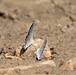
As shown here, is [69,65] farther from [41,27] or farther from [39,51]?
[41,27]

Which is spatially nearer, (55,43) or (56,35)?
(55,43)

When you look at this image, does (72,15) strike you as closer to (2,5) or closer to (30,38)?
(2,5)

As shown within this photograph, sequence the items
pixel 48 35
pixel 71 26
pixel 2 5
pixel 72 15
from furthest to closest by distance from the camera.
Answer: pixel 2 5
pixel 72 15
pixel 71 26
pixel 48 35

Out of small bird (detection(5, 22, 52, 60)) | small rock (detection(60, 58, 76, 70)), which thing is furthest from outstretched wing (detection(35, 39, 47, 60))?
small rock (detection(60, 58, 76, 70))

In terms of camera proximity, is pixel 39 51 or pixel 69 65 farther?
pixel 39 51

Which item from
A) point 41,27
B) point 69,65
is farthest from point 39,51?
point 41,27

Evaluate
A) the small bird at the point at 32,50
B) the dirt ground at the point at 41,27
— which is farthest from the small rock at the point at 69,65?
the small bird at the point at 32,50

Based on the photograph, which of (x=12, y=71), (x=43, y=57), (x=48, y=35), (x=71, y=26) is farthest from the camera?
(x=71, y=26)

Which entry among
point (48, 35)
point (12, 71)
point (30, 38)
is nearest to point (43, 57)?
point (30, 38)

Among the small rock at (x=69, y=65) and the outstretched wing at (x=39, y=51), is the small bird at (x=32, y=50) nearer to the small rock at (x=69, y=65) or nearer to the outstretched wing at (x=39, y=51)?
the outstretched wing at (x=39, y=51)
